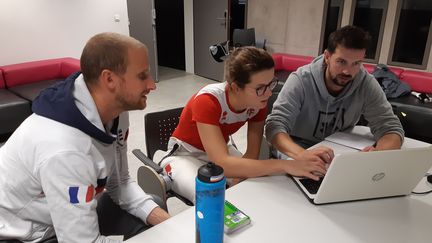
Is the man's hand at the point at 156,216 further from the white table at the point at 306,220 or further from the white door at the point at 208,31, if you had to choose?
the white door at the point at 208,31

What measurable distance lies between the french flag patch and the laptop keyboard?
2.54ft

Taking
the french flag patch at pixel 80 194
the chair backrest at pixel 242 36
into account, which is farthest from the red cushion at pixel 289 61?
the french flag patch at pixel 80 194

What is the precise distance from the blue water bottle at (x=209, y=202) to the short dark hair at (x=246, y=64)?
66 cm

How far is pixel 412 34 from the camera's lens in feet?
13.5

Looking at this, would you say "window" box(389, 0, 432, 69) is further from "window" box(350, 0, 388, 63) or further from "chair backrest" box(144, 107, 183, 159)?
"chair backrest" box(144, 107, 183, 159)

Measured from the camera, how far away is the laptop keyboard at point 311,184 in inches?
48.8

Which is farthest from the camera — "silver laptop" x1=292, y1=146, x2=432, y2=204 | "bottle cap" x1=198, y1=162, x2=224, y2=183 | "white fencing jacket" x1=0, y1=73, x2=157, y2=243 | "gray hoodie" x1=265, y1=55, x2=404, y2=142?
"gray hoodie" x1=265, y1=55, x2=404, y2=142

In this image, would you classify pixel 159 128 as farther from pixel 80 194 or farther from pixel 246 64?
pixel 80 194

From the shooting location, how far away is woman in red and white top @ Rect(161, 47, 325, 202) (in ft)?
4.42

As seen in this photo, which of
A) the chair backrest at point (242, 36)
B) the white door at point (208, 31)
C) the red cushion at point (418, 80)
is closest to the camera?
the red cushion at point (418, 80)

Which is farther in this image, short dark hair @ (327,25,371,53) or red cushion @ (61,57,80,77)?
red cushion @ (61,57,80,77)

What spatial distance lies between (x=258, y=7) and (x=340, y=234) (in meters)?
4.77

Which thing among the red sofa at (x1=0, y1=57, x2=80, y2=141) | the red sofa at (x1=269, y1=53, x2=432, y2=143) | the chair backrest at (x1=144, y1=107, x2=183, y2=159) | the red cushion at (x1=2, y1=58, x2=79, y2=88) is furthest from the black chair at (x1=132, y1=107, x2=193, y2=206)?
the red cushion at (x1=2, y1=58, x2=79, y2=88)

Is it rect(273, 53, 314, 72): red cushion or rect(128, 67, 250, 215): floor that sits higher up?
rect(273, 53, 314, 72): red cushion
